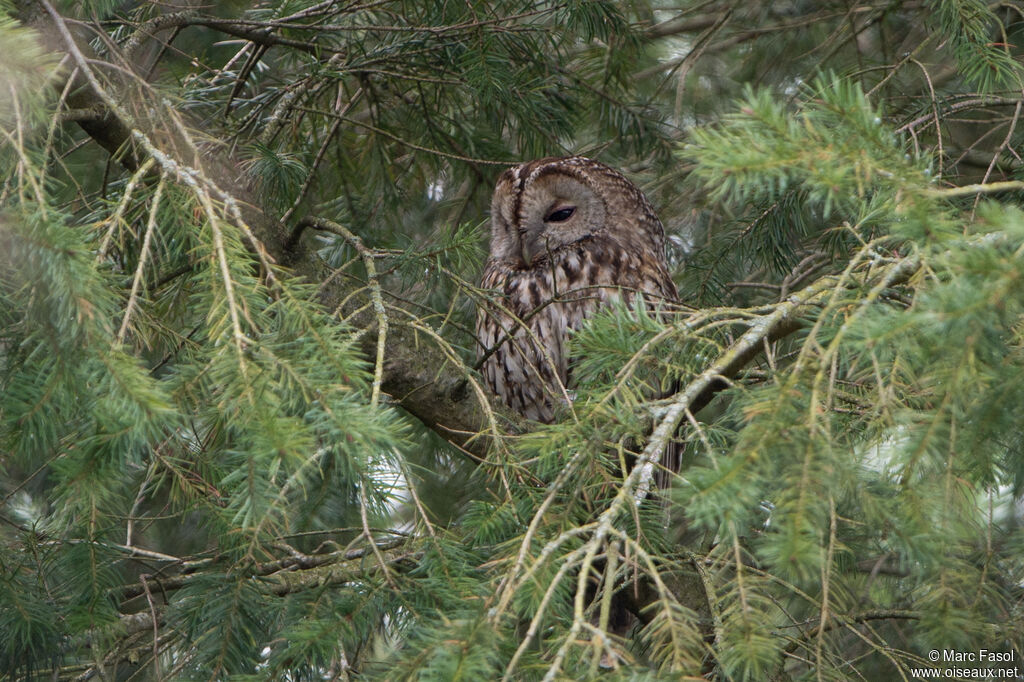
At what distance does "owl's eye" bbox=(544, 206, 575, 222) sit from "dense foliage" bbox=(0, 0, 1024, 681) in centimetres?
58

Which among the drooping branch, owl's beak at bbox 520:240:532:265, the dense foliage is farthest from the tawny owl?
the drooping branch

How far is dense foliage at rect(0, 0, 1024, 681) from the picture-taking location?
3.81 feet

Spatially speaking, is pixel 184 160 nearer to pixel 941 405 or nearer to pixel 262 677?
pixel 262 677

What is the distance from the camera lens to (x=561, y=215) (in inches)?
132

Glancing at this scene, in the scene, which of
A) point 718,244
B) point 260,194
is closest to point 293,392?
point 260,194

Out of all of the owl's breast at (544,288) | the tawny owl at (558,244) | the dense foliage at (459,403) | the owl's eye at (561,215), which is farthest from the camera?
the owl's eye at (561,215)

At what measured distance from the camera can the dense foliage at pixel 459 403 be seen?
1.16 m

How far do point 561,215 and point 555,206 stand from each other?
49 millimetres

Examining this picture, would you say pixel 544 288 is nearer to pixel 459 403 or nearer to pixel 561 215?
pixel 561 215

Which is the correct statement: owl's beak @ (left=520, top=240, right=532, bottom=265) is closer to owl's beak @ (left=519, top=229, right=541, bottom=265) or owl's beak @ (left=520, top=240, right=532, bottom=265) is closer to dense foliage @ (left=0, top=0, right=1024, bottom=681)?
owl's beak @ (left=519, top=229, right=541, bottom=265)

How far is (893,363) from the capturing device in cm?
133

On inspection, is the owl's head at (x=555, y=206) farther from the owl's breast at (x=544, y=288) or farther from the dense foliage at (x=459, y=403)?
the dense foliage at (x=459, y=403)

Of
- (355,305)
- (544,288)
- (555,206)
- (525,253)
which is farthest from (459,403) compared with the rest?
(555,206)

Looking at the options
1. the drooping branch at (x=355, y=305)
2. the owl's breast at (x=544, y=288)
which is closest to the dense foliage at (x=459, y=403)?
the drooping branch at (x=355, y=305)
